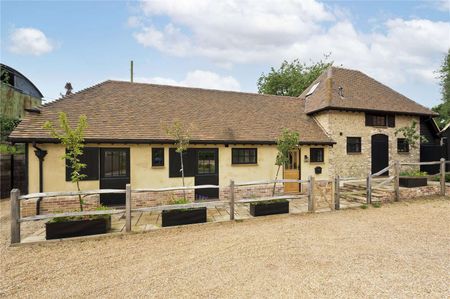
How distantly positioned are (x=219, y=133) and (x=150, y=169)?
143 inches

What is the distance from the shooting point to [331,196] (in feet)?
31.0

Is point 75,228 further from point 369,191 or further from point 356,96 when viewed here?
point 356,96

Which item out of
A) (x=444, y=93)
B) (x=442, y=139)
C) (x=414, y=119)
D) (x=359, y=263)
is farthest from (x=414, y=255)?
(x=444, y=93)

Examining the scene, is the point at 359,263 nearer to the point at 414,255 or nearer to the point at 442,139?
the point at 414,255

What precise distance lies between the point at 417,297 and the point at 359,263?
1.21 metres

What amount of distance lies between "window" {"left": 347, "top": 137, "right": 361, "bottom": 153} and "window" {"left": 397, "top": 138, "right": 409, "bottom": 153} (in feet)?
10.2

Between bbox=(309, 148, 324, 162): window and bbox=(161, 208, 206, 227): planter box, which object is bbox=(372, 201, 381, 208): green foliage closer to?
bbox=(309, 148, 324, 162): window

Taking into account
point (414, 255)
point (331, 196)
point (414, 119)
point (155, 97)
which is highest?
point (155, 97)

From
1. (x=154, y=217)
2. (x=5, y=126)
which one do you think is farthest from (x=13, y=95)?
(x=154, y=217)

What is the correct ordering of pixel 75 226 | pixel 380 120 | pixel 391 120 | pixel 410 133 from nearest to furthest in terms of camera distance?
pixel 75 226, pixel 410 133, pixel 380 120, pixel 391 120

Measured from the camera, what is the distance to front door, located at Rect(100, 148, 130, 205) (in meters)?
9.75

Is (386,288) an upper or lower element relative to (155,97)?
lower

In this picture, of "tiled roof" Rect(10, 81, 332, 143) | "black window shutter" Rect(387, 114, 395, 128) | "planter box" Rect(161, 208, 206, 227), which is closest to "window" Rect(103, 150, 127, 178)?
"tiled roof" Rect(10, 81, 332, 143)

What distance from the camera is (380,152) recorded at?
46.9 feet
